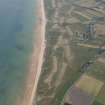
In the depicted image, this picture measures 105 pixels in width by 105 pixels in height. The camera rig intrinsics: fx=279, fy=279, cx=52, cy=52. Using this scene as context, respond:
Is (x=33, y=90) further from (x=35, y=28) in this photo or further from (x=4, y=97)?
(x=35, y=28)

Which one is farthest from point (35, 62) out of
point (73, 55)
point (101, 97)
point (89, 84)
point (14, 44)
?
point (101, 97)

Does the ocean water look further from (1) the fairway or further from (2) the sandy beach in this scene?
(1) the fairway

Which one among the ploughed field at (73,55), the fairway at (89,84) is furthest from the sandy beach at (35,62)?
the fairway at (89,84)

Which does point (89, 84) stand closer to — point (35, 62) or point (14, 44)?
point (35, 62)

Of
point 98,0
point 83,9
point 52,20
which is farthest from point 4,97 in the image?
point 98,0

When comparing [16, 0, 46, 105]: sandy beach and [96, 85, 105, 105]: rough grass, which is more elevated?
[16, 0, 46, 105]: sandy beach

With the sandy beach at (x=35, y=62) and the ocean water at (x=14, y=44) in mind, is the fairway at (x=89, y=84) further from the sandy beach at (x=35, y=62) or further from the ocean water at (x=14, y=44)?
the ocean water at (x=14, y=44)

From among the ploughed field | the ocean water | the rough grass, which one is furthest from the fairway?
the ocean water
